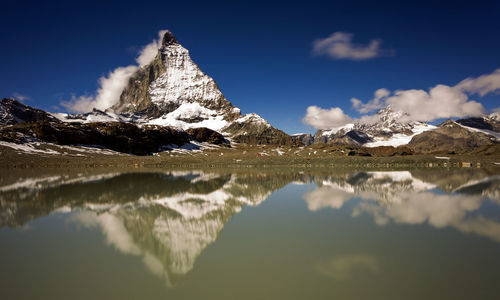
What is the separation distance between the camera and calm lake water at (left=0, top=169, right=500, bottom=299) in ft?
19.0

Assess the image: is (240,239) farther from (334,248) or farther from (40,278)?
(40,278)

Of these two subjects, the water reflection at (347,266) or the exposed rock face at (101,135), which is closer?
the water reflection at (347,266)

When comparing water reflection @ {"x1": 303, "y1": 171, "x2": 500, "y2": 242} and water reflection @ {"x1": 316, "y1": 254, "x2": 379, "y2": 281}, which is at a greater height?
water reflection @ {"x1": 303, "y1": 171, "x2": 500, "y2": 242}

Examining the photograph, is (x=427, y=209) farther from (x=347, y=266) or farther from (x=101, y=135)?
(x=101, y=135)

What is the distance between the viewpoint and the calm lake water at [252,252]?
5805 mm

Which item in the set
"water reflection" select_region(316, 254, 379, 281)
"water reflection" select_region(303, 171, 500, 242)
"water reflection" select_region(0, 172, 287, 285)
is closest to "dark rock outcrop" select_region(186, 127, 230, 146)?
"water reflection" select_region(0, 172, 287, 285)

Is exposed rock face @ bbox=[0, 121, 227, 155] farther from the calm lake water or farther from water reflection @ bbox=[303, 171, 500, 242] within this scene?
water reflection @ bbox=[303, 171, 500, 242]

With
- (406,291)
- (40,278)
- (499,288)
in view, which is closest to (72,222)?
(40,278)

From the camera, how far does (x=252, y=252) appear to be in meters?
7.93

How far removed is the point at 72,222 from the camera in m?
11.8

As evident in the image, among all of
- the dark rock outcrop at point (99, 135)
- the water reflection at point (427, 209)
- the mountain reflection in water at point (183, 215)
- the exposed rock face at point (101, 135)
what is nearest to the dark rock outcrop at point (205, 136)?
the exposed rock face at point (101, 135)

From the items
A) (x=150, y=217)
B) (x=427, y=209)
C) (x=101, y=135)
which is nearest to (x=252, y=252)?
(x=150, y=217)

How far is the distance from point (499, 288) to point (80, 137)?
124496 mm

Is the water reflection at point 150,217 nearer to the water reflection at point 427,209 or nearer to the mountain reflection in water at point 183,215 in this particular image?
the mountain reflection in water at point 183,215
